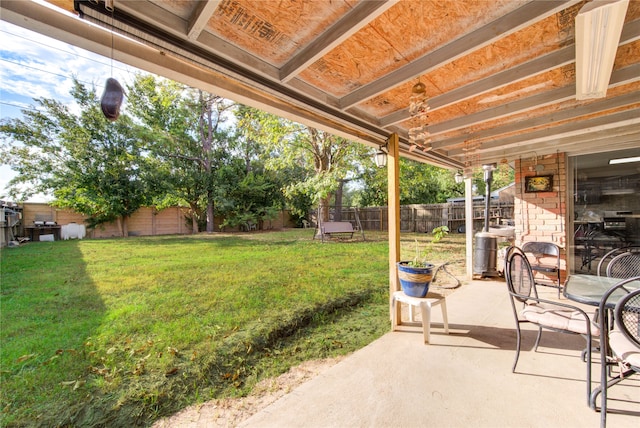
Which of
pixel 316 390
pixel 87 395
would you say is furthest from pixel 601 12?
pixel 87 395

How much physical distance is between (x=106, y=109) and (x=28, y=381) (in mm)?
2125

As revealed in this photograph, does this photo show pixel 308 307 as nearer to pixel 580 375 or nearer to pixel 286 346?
pixel 286 346

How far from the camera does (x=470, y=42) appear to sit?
1.52m

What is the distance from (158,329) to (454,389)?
2774 millimetres

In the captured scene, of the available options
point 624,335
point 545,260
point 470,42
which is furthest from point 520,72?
point 545,260

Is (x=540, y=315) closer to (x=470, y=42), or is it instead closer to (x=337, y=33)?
(x=470, y=42)

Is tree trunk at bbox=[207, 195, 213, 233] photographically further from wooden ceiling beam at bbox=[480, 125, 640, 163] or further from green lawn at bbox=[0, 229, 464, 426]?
wooden ceiling beam at bbox=[480, 125, 640, 163]

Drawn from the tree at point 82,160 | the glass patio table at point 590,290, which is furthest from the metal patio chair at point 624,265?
the tree at point 82,160

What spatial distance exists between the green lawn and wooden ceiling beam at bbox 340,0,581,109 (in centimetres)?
229

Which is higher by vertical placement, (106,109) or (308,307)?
(106,109)

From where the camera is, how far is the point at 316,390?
1787 millimetres

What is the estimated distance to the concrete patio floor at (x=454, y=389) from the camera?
152 cm

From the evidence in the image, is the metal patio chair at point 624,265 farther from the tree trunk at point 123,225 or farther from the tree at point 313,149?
the tree trunk at point 123,225

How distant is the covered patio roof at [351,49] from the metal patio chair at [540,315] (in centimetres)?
149
